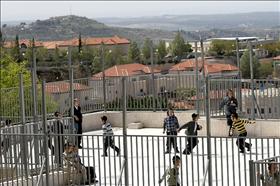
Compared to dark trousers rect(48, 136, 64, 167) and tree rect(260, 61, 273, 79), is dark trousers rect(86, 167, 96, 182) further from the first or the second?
tree rect(260, 61, 273, 79)

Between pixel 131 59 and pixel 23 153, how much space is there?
81.7 m

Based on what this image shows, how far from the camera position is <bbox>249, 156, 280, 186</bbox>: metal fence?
10.9m

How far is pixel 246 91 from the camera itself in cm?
2241

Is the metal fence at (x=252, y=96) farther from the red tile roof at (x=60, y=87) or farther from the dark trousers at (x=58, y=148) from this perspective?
the dark trousers at (x=58, y=148)

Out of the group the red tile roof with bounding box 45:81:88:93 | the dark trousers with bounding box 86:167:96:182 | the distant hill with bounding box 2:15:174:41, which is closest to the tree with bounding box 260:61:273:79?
the red tile roof with bounding box 45:81:88:93

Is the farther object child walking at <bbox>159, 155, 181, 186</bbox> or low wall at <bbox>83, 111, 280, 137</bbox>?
low wall at <bbox>83, 111, 280, 137</bbox>

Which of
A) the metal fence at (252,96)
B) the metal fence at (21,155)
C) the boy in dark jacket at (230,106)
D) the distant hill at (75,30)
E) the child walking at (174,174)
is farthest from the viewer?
the distant hill at (75,30)

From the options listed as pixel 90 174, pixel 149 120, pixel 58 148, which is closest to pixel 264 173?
pixel 90 174

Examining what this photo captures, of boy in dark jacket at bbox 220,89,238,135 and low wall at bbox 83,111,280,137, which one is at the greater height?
boy in dark jacket at bbox 220,89,238,135

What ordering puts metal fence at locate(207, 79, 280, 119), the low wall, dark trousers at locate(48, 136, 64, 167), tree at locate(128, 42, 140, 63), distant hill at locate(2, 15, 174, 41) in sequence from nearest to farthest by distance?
dark trousers at locate(48, 136, 64, 167), metal fence at locate(207, 79, 280, 119), the low wall, tree at locate(128, 42, 140, 63), distant hill at locate(2, 15, 174, 41)

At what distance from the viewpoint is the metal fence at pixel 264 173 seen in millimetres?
10859

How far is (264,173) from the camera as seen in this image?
35.9ft

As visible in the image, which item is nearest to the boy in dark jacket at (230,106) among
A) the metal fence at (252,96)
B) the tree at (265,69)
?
the metal fence at (252,96)

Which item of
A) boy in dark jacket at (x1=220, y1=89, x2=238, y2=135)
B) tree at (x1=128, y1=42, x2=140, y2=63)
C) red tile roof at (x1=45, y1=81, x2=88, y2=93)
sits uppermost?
red tile roof at (x1=45, y1=81, x2=88, y2=93)
